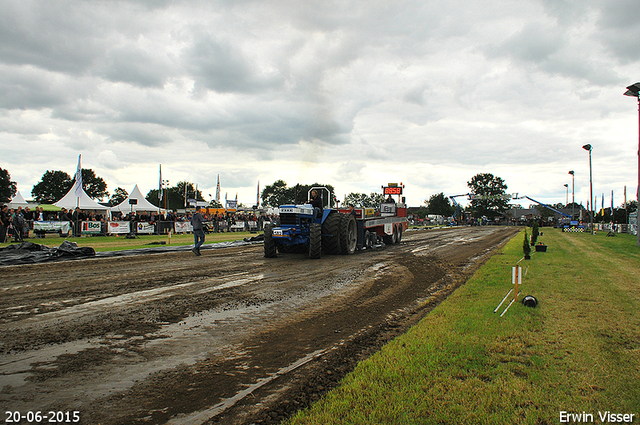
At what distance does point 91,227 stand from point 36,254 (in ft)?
40.1

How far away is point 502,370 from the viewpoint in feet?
11.2

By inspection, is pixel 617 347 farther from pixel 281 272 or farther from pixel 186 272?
pixel 186 272

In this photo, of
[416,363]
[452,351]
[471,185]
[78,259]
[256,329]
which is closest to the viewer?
[416,363]

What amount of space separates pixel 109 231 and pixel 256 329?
70.0ft

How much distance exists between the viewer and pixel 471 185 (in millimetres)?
116438

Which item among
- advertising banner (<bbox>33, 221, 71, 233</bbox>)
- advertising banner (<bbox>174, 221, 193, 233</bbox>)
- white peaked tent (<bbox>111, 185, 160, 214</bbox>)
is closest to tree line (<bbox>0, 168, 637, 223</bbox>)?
white peaked tent (<bbox>111, 185, 160, 214</bbox>)

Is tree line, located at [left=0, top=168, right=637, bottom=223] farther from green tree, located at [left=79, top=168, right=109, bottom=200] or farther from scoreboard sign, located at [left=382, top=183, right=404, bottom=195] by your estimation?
scoreboard sign, located at [left=382, top=183, right=404, bottom=195]

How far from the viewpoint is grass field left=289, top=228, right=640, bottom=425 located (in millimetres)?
2730

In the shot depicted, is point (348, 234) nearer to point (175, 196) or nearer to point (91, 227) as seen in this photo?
point (91, 227)

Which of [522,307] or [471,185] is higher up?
[471,185]

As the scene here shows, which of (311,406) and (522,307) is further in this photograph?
(522,307)

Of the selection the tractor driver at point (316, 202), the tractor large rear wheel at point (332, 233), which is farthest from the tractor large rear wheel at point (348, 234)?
the tractor driver at point (316, 202)

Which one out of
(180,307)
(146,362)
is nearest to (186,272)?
(180,307)

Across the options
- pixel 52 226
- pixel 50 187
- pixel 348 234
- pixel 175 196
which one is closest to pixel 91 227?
pixel 52 226
